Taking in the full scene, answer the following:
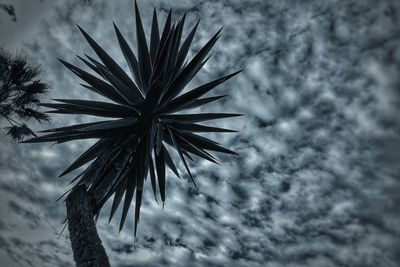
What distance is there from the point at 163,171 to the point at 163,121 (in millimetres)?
727

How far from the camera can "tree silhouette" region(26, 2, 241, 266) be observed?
3.32 metres

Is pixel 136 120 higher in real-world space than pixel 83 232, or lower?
higher

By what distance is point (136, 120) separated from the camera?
11.4 ft

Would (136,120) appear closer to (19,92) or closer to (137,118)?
(137,118)

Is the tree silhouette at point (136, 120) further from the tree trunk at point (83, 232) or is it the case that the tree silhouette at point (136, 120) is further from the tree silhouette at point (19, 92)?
the tree silhouette at point (19, 92)

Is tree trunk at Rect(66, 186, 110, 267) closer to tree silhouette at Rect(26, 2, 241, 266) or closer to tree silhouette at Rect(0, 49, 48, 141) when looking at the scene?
tree silhouette at Rect(26, 2, 241, 266)

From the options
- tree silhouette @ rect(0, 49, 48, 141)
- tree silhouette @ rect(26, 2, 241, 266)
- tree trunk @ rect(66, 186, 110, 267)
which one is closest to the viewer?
tree trunk @ rect(66, 186, 110, 267)

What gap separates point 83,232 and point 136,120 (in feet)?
4.77

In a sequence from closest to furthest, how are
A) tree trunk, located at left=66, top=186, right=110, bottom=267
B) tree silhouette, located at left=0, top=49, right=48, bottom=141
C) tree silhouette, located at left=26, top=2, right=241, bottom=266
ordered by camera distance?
tree trunk, located at left=66, top=186, right=110, bottom=267, tree silhouette, located at left=26, top=2, right=241, bottom=266, tree silhouette, located at left=0, top=49, right=48, bottom=141

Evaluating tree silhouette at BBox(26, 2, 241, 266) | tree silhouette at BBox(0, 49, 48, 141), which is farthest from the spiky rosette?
tree silhouette at BBox(0, 49, 48, 141)

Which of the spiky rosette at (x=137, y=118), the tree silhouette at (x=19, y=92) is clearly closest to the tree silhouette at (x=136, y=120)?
the spiky rosette at (x=137, y=118)

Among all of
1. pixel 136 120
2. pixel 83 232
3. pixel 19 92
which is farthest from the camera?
pixel 19 92

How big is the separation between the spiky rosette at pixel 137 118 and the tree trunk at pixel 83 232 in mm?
223

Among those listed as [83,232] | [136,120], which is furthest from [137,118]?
[83,232]
